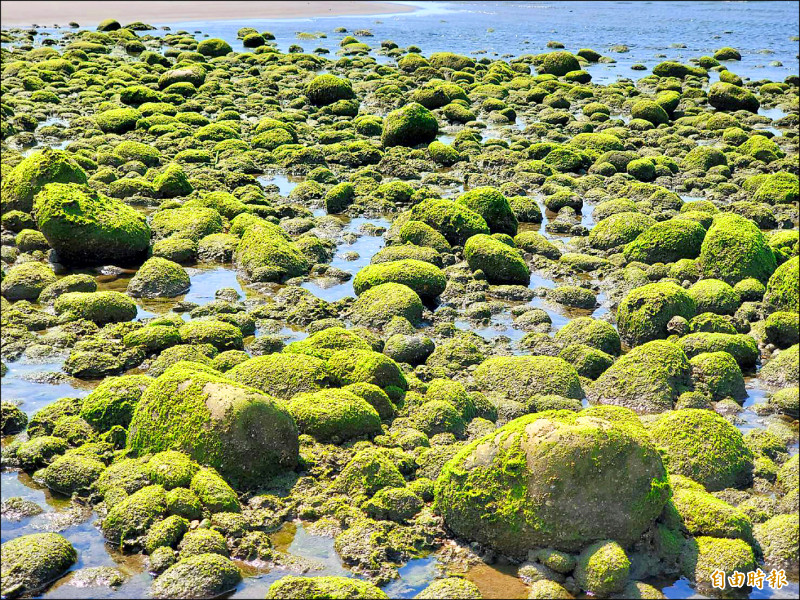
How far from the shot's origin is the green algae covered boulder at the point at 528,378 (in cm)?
1319

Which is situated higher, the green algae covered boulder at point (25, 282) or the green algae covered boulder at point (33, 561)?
the green algae covered boulder at point (25, 282)

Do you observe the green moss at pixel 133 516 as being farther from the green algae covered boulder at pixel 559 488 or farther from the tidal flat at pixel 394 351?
the green algae covered boulder at pixel 559 488

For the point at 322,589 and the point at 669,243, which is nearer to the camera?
the point at 322,589

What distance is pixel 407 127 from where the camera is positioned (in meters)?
28.6

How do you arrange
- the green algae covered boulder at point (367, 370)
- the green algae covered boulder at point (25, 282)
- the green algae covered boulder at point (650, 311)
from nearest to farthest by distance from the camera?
the green algae covered boulder at point (367, 370), the green algae covered boulder at point (650, 311), the green algae covered boulder at point (25, 282)

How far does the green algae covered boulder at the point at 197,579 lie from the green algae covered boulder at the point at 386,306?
7154 millimetres

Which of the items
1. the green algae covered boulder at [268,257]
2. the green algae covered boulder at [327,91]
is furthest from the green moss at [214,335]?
the green algae covered boulder at [327,91]

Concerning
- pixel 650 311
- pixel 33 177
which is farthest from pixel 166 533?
pixel 33 177

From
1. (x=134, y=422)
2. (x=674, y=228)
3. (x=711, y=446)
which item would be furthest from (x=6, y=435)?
(x=674, y=228)

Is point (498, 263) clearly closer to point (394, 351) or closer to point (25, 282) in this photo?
point (394, 351)

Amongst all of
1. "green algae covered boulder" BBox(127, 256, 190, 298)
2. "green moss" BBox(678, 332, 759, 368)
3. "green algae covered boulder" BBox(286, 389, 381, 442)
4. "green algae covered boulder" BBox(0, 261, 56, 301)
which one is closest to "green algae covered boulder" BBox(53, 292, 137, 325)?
"green algae covered boulder" BBox(0, 261, 56, 301)

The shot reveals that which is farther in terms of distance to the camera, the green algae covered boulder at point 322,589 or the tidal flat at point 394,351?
the tidal flat at point 394,351

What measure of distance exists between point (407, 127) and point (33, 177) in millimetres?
12482

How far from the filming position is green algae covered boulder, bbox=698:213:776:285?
57.0 feet
